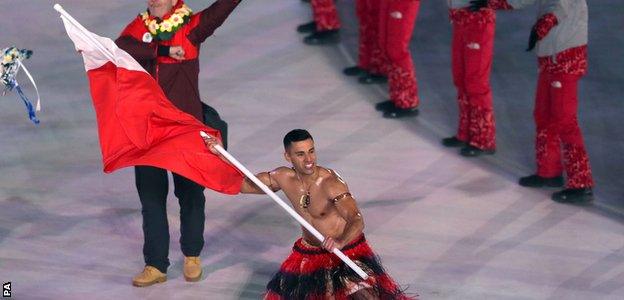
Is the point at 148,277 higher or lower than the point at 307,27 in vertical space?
lower

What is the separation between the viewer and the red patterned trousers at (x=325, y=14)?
1311cm

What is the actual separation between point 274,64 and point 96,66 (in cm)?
445

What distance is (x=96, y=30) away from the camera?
1365cm

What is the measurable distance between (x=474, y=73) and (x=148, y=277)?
2870 mm

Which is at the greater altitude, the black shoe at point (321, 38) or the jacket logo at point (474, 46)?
the jacket logo at point (474, 46)

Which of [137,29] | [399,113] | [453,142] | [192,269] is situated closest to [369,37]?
[399,113]

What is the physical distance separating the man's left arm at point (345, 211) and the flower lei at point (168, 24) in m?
1.29

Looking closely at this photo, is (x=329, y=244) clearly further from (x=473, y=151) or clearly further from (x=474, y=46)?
(x=473, y=151)

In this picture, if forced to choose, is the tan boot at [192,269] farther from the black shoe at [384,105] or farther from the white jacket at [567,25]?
the black shoe at [384,105]

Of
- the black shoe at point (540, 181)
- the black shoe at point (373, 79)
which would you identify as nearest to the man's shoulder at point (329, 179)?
the black shoe at point (540, 181)

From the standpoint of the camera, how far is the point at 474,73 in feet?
35.0

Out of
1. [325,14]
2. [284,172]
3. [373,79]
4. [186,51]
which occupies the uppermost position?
[186,51]

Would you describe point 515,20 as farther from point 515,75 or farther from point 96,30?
point 96,30

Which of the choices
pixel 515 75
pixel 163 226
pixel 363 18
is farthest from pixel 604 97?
A: pixel 163 226
